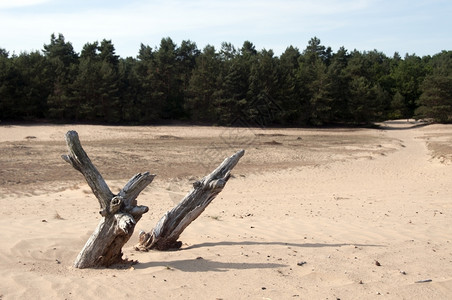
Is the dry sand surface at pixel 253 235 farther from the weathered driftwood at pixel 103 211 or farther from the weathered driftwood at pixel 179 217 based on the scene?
the weathered driftwood at pixel 179 217

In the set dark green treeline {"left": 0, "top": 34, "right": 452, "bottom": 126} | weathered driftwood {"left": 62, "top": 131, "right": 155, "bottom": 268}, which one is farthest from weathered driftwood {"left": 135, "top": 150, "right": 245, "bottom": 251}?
dark green treeline {"left": 0, "top": 34, "right": 452, "bottom": 126}

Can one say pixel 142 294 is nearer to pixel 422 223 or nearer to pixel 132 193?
pixel 132 193

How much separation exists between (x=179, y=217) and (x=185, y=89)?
1741 inches

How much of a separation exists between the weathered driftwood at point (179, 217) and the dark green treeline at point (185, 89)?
123 ft

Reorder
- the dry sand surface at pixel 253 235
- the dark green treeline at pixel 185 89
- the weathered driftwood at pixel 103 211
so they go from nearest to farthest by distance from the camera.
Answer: the dry sand surface at pixel 253 235 < the weathered driftwood at pixel 103 211 < the dark green treeline at pixel 185 89

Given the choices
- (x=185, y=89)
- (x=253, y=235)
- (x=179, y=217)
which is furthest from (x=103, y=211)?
(x=185, y=89)

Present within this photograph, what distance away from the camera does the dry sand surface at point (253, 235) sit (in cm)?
500

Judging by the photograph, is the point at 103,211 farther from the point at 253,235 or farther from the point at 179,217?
the point at 253,235

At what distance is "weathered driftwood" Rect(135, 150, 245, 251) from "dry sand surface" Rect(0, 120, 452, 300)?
1.09ft

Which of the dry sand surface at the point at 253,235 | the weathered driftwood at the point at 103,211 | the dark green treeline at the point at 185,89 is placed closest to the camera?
the dry sand surface at the point at 253,235

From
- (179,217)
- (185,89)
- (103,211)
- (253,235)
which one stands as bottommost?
(253,235)

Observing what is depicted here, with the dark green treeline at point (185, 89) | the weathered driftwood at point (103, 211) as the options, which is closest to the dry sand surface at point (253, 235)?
the weathered driftwood at point (103, 211)

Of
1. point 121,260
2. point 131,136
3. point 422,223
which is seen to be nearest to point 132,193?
point 121,260

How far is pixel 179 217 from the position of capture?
6.78 metres
